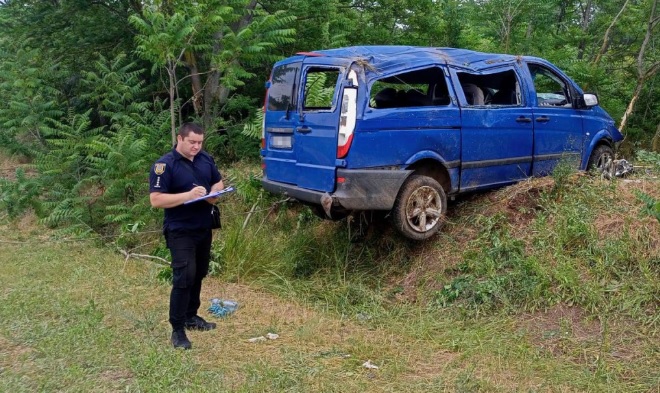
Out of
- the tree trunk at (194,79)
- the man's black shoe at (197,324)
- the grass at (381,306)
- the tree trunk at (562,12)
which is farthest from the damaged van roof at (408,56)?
the tree trunk at (562,12)

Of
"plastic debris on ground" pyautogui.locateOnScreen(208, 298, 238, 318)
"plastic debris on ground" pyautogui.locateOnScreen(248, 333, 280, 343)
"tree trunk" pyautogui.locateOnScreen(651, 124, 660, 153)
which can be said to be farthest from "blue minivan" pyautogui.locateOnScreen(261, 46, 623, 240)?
"tree trunk" pyautogui.locateOnScreen(651, 124, 660, 153)

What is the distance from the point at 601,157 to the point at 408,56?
3408 mm

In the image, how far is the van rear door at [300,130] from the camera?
18.7 feet

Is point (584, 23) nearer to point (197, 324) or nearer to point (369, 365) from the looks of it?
point (369, 365)

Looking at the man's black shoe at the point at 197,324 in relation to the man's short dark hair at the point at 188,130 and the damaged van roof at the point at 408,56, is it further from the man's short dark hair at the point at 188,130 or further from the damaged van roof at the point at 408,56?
the damaged van roof at the point at 408,56

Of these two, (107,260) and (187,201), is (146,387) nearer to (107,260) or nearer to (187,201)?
(187,201)

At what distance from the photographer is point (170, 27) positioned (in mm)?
7961

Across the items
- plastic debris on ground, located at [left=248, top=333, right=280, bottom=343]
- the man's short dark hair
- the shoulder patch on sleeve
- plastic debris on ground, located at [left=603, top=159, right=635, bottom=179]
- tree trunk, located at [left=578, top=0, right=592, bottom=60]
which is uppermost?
tree trunk, located at [left=578, top=0, right=592, bottom=60]

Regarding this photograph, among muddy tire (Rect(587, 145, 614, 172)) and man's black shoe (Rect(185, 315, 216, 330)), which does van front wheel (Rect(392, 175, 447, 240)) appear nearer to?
man's black shoe (Rect(185, 315, 216, 330))

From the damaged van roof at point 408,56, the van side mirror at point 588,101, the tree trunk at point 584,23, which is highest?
the tree trunk at point 584,23

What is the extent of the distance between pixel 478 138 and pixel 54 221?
6450 mm

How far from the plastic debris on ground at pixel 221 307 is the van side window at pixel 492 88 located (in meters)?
3.39

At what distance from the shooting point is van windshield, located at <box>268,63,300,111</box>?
6203 mm

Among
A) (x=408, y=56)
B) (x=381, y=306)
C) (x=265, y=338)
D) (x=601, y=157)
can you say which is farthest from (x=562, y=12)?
(x=265, y=338)
